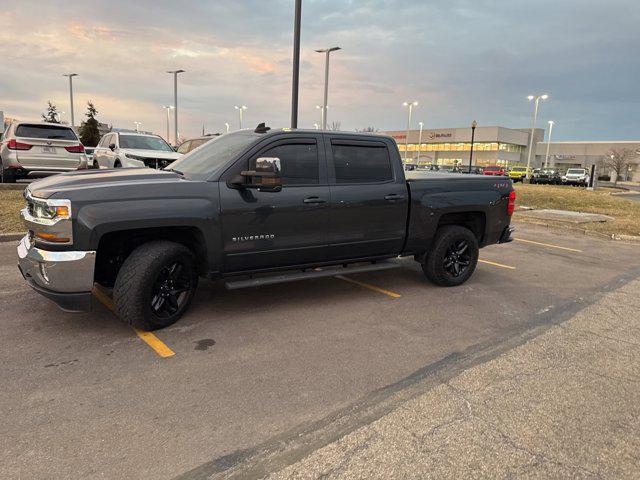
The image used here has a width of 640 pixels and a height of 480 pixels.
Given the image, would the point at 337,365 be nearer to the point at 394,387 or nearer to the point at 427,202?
the point at 394,387

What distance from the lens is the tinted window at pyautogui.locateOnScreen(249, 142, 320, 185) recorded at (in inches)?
194

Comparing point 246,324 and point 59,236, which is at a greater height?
point 59,236

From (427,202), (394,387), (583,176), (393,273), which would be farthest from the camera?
(583,176)


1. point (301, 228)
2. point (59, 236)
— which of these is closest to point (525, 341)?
point (301, 228)

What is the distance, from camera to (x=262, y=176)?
4.41m

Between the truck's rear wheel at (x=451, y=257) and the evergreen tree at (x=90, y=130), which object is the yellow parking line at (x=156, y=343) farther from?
the evergreen tree at (x=90, y=130)

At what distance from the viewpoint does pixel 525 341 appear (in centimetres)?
455

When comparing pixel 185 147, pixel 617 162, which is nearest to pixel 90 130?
pixel 185 147

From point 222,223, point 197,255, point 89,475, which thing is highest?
point 222,223

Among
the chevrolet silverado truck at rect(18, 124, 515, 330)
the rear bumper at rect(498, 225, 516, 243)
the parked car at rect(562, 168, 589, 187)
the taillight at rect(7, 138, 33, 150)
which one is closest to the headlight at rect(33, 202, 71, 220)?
the chevrolet silverado truck at rect(18, 124, 515, 330)

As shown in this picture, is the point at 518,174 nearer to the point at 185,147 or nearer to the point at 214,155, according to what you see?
the point at 185,147

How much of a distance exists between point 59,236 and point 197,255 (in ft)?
4.02

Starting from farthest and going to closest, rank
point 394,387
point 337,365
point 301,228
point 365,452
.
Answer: point 301,228 < point 337,365 < point 394,387 < point 365,452

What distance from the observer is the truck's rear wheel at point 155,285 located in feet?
13.6
